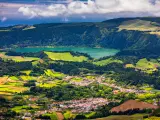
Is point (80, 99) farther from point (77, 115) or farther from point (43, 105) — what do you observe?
point (77, 115)

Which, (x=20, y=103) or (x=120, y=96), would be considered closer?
(x=20, y=103)

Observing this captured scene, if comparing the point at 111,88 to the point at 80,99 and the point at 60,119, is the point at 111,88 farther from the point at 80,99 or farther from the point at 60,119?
the point at 60,119

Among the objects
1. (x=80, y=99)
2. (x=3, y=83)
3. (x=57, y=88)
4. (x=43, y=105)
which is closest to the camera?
(x=43, y=105)

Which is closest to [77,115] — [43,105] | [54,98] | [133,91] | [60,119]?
[60,119]

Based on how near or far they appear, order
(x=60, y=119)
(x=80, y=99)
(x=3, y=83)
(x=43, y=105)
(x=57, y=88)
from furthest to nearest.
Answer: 1. (x=3, y=83)
2. (x=57, y=88)
3. (x=80, y=99)
4. (x=43, y=105)
5. (x=60, y=119)

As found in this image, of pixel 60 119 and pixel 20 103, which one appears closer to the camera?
pixel 60 119

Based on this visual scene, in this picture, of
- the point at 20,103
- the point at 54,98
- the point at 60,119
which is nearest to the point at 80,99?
the point at 54,98

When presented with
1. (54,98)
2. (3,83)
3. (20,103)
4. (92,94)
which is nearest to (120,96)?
(92,94)

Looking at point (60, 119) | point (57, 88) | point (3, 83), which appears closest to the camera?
point (60, 119)
